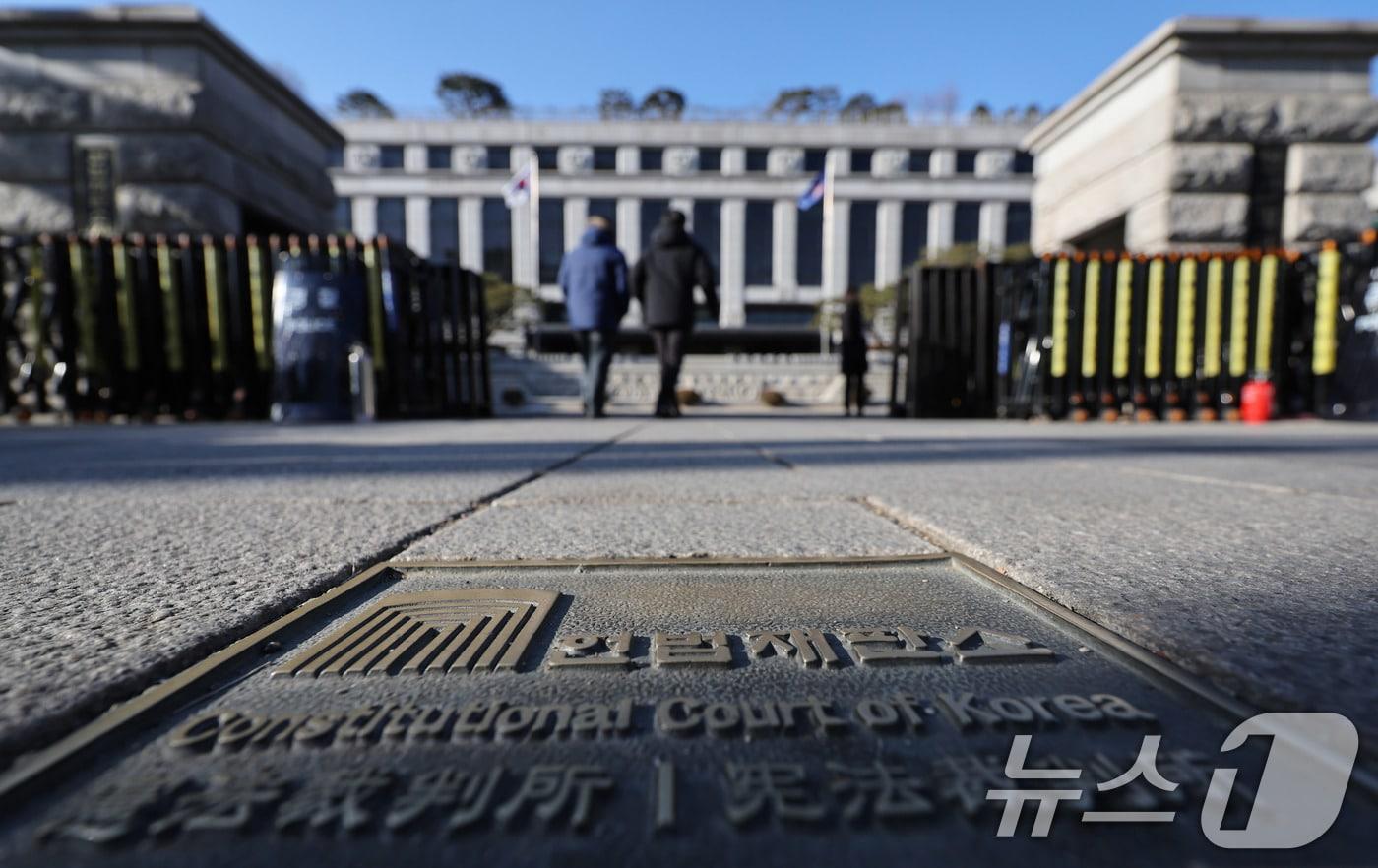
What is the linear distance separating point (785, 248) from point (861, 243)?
15.5 ft

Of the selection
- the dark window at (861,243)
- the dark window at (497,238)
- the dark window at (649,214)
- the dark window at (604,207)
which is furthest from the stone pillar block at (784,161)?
the dark window at (497,238)

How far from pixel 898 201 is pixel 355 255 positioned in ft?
132

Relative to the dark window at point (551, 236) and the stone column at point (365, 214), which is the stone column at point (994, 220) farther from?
the stone column at point (365, 214)

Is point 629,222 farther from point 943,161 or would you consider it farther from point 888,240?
point 943,161

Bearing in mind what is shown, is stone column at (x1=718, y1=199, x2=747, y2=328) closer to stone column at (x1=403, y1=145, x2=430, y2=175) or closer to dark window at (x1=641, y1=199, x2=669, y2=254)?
dark window at (x1=641, y1=199, x2=669, y2=254)

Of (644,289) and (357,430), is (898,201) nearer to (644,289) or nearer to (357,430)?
(644,289)

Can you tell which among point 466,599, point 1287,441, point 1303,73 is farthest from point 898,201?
point 466,599

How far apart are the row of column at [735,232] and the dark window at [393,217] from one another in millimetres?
345

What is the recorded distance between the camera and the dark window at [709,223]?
4253 cm

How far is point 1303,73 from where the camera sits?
8.40m

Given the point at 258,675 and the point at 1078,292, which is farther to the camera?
the point at 1078,292

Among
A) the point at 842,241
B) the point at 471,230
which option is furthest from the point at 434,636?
the point at 471,230

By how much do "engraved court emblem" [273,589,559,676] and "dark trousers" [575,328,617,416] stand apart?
568 cm

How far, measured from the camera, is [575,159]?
42062 millimetres
